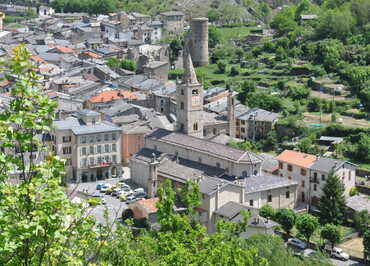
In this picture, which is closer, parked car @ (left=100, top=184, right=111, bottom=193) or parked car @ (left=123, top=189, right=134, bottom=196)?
parked car @ (left=123, top=189, right=134, bottom=196)

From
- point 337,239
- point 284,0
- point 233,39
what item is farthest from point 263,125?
point 284,0

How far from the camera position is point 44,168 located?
7379 millimetres

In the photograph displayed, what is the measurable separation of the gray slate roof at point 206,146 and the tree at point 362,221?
5.30 m

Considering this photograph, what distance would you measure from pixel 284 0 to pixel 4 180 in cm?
10058

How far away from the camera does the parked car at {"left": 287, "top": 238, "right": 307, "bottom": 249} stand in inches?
1083

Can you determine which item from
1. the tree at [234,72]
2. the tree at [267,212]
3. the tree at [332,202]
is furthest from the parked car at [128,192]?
the tree at [234,72]

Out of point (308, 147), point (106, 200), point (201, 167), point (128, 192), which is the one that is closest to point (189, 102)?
point (201, 167)

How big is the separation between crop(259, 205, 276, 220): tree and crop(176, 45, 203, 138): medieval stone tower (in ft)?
26.8

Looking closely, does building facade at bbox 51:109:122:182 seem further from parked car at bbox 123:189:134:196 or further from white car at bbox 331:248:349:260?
white car at bbox 331:248:349:260

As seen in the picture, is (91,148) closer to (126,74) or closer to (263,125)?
(263,125)

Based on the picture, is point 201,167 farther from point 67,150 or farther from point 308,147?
point 308,147

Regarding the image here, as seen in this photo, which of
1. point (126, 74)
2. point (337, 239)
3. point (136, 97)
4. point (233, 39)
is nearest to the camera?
point (337, 239)

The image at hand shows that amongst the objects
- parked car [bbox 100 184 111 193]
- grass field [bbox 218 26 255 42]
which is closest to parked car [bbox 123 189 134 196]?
parked car [bbox 100 184 111 193]

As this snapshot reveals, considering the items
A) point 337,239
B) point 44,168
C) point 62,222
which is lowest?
point 337,239
